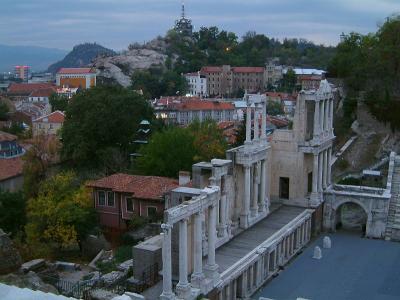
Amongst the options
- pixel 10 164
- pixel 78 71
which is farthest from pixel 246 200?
pixel 78 71

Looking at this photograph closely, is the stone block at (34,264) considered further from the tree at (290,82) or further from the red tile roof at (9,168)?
the tree at (290,82)

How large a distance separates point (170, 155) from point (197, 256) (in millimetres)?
21196

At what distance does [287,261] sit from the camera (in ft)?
104

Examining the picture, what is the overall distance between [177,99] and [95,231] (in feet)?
236

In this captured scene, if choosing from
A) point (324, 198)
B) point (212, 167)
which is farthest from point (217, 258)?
point (324, 198)

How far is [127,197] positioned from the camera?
37.1 metres

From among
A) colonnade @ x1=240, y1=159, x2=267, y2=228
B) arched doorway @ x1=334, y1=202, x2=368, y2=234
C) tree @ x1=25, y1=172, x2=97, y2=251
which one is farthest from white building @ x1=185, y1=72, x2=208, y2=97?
colonnade @ x1=240, y1=159, x2=267, y2=228

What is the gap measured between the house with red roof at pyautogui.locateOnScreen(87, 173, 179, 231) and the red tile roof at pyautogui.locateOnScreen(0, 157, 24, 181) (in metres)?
13.3

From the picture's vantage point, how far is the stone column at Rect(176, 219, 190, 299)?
853 inches

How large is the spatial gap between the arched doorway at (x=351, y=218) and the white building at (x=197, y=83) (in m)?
99.6

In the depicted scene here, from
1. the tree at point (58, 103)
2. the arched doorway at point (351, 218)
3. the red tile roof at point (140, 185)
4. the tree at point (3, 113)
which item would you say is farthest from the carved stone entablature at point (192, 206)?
the tree at point (58, 103)

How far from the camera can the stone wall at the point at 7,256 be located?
21.3m

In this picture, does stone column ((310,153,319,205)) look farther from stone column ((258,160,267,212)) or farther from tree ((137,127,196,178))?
tree ((137,127,196,178))

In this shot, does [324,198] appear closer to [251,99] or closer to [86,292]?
[251,99]
